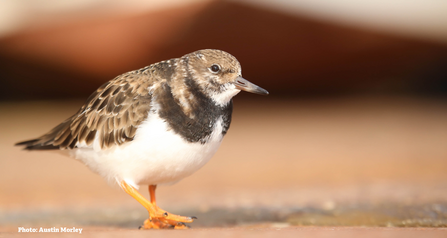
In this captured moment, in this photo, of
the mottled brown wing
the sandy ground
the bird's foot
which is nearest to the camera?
the mottled brown wing

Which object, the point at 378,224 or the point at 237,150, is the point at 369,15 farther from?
the point at 378,224

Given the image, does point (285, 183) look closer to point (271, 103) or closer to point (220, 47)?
point (220, 47)

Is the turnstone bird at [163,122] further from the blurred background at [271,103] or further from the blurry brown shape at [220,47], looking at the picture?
the blurry brown shape at [220,47]

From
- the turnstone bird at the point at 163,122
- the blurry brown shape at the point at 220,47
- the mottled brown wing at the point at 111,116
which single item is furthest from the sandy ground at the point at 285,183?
the blurry brown shape at the point at 220,47

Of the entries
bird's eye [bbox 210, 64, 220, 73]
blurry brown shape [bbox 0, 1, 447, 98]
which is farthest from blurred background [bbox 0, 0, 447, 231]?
bird's eye [bbox 210, 64, 220, 73]

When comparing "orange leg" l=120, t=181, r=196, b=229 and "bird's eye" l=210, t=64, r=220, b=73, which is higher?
"bird's eye" l=210, t=64, r=220, b=73

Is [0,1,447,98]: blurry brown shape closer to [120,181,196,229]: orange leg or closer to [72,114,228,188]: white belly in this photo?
[72,114,228,188]: white belly
